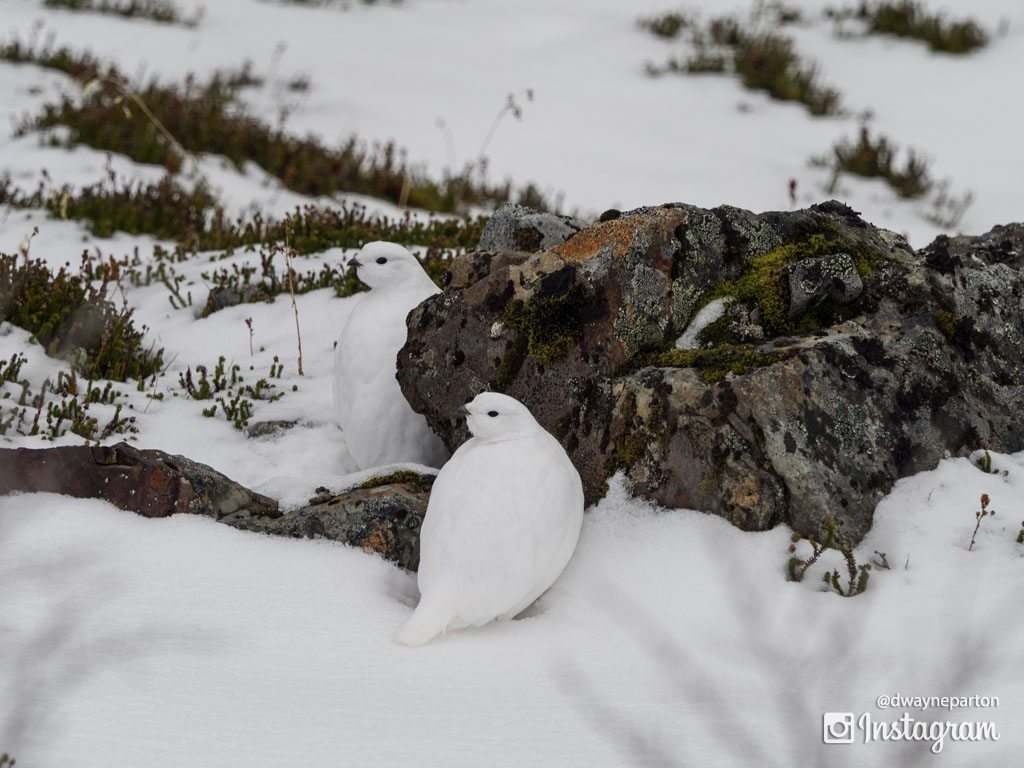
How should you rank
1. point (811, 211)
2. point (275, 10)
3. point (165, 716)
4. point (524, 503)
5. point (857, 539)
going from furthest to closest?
1. point (275, 10)
2. point (811, 211)
3. point (857, 539)
4. point (524, 503)
5. point (165, 716)

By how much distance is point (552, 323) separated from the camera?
3.77 metres

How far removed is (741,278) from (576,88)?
28.7ft

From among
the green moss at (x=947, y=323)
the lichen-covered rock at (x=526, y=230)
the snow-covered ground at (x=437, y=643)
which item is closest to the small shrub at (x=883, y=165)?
the lichen-covered rock at (x=526, y=230)

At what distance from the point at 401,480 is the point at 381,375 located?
524mm

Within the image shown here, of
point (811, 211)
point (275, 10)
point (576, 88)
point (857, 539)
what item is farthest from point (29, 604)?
point (275, 10)

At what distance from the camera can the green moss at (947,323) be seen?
12.1 ft

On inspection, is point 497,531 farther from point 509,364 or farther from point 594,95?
point 594,95

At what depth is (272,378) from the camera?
A: 16.9ft

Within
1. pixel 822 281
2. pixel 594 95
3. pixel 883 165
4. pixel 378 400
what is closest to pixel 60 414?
pixel 378 400

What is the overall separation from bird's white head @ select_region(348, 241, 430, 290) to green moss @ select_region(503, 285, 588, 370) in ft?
2.38

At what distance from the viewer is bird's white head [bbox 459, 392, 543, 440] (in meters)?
3.27

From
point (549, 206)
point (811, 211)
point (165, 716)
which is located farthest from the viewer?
point (549, 206)

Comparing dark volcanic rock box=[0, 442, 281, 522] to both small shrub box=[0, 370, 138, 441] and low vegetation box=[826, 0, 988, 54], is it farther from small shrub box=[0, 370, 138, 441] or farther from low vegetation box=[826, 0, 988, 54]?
low vegetation box=[826, 0, 988, 54]

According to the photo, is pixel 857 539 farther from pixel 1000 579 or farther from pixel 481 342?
Answer: pixel 481 342
